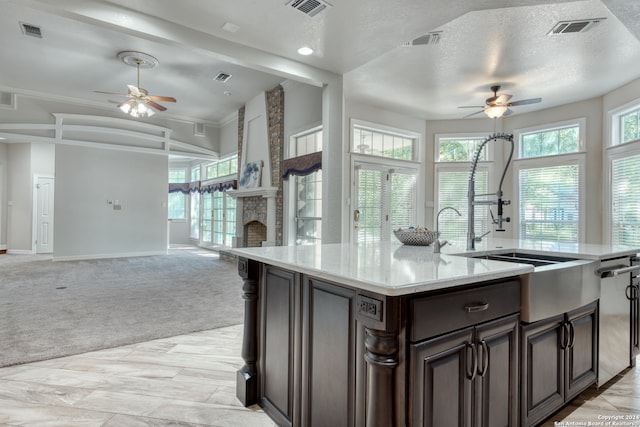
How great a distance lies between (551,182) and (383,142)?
9.57ft

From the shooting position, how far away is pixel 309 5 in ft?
9.89

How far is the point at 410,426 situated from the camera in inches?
47.0

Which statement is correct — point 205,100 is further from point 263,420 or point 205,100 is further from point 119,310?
point 263,420

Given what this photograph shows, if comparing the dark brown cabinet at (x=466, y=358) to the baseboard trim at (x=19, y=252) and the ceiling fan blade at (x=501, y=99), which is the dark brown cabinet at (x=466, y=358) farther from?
the baseboard trim at (x=19, y=252)

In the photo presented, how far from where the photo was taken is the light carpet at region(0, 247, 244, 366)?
2945 millimetres

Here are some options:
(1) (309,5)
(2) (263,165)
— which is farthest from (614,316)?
(2) (263,165)

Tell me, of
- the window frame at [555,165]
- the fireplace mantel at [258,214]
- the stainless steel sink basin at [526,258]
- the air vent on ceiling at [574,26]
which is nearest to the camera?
the stainless steel sink basin at [526,258]

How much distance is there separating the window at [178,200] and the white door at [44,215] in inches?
133

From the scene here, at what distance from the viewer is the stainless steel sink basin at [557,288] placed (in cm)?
157

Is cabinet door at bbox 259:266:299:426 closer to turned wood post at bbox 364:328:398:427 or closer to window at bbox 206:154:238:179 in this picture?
turned wood post at bbox 364:328:398:427

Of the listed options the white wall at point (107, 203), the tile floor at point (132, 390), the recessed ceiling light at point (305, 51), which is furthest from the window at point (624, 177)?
the white wall at point (107, 203)

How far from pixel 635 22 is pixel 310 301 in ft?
9.10

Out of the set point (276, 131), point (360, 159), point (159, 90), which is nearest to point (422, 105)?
point (360, 159)

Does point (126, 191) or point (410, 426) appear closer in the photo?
point (410, 426)
